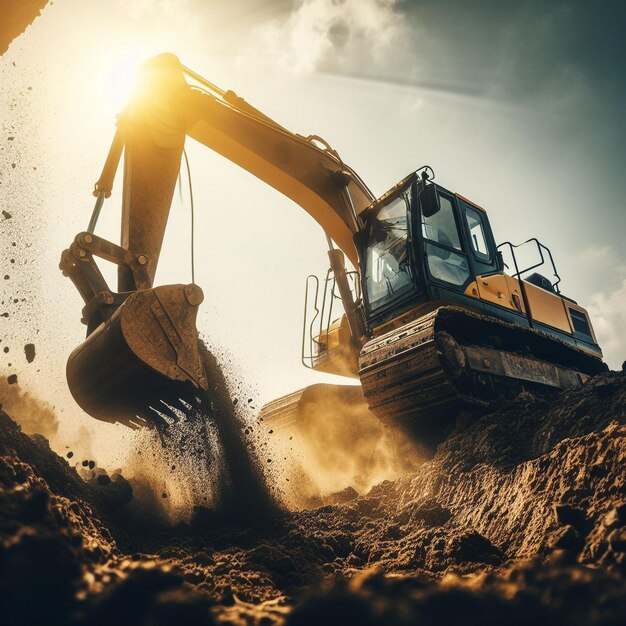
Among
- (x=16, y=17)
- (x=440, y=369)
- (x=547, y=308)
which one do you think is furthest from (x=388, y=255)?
(x=16, y=17)

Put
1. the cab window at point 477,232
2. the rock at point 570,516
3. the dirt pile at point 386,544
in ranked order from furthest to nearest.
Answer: the cab window at point 477,232 → the rock at point 570,516 → the dirt pile at point 386,544

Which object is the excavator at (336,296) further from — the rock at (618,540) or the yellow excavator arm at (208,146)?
the rock at (618,540)

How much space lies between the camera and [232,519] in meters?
3.39

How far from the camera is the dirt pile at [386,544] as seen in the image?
1.27m

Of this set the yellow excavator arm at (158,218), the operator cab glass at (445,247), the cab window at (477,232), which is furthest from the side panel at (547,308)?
the yellow excavator arm at (158,218)

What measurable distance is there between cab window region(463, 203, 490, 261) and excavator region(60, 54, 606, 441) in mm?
20

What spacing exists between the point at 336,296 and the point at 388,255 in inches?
47.9

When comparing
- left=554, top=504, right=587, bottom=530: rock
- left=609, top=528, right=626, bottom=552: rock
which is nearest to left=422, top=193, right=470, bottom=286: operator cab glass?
left=554, top=504, right=587, bottom=530: rock

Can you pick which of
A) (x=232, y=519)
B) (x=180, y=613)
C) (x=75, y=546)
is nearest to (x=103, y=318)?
(x=232, y=519)

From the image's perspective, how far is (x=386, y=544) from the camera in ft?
8.75

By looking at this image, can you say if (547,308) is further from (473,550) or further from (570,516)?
(473,550)

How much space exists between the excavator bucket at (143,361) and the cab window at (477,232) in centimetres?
338

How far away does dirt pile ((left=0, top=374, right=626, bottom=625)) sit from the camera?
1273 millimetres

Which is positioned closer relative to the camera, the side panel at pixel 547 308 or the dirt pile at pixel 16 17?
the dirt pile at pixel 16 17
